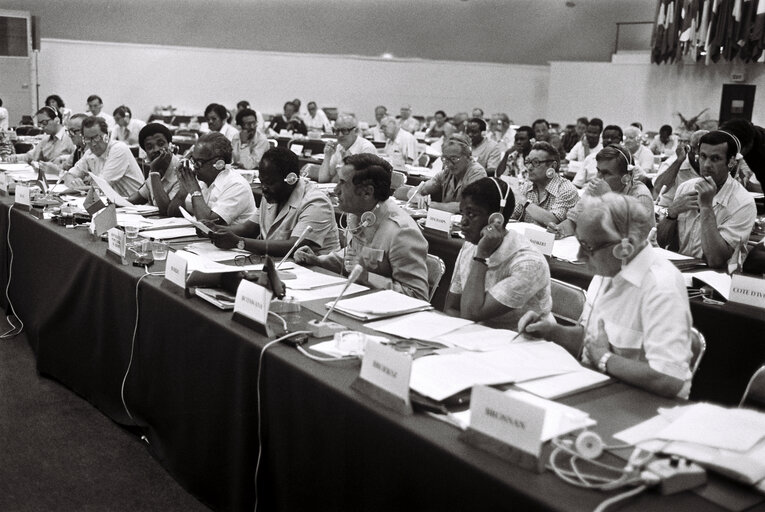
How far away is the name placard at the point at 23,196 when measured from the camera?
3790 millimetres

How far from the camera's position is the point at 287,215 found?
→ 3.17m

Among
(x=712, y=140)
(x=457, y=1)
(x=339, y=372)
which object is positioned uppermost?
(x=457, y=1)

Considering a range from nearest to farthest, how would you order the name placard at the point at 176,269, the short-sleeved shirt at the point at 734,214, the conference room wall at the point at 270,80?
the name placard at the point at 176,269, the short-sleeved shirt at the point at 734,214, the conference room wall at the point at 270,80

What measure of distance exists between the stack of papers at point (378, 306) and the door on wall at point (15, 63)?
38.4 feet

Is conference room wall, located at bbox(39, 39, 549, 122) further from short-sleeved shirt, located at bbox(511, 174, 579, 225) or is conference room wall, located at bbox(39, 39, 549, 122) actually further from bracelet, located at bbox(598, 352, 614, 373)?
bracelet, located at bbox(598, 352, 614, 373)

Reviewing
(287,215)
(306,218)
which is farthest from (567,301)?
(287,215)

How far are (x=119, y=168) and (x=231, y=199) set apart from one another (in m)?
1.48

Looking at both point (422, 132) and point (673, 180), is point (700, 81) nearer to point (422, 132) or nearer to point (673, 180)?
point (422, 132)

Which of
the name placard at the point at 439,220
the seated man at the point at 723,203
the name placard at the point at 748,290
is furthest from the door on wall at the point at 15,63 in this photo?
the name placard at the point at 748,290

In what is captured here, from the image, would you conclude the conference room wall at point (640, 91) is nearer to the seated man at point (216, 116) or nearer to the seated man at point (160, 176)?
the seated man at point (216, 116)

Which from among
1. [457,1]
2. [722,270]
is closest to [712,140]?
[722,270]

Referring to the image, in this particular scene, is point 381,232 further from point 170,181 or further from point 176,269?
point 170,181

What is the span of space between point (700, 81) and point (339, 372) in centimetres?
1266

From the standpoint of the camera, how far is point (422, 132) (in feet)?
45.5
